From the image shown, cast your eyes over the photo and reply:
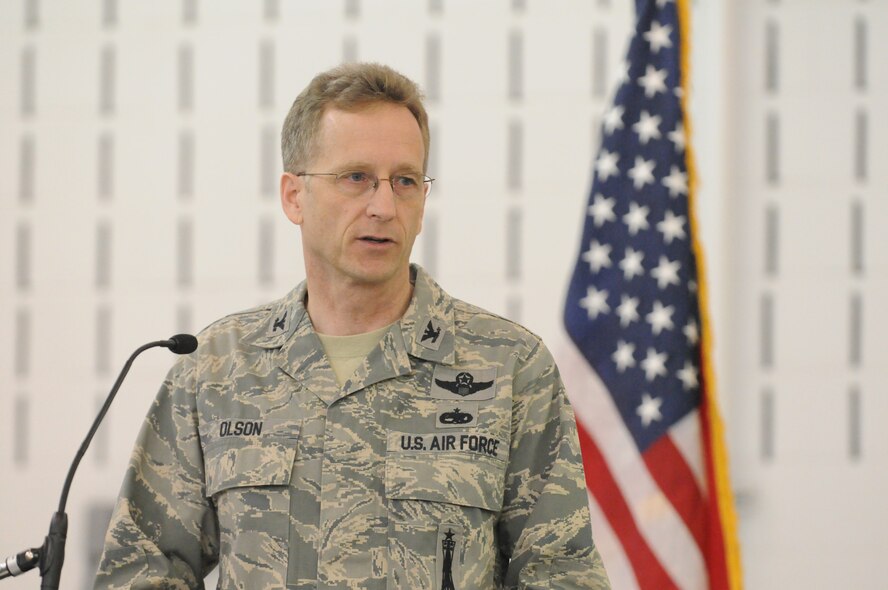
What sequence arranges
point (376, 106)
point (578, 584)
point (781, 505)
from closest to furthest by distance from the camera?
1. point (578, 584)
2. point (376, 106)
3. point (781, 505)

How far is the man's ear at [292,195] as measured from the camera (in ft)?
6.89

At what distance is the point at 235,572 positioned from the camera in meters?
1.93

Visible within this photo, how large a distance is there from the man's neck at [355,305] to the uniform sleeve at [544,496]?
0.90ft

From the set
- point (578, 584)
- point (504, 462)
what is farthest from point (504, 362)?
point (578, 584)

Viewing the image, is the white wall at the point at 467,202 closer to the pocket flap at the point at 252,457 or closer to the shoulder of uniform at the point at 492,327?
the shoulder of uniform at the point at 492,327

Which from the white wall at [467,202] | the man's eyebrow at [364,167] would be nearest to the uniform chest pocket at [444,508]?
the man's eyebrow at [364,167]

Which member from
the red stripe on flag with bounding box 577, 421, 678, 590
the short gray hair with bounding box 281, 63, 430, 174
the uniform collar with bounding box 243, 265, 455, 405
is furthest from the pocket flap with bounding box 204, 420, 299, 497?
the red stripe on flag with bounding box 577, 421, 678, 590

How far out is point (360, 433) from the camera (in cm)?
197

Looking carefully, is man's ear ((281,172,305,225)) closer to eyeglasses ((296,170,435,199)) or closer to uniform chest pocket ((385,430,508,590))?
eyeglasses ((296,170,435,199))

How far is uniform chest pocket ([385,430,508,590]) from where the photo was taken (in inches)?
74.4

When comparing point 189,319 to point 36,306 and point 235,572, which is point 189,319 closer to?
point 36,306

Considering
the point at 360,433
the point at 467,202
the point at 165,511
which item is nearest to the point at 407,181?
the point at 360,433

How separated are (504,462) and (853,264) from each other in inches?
107

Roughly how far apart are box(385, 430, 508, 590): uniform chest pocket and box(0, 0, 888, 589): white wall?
2.35 meters
